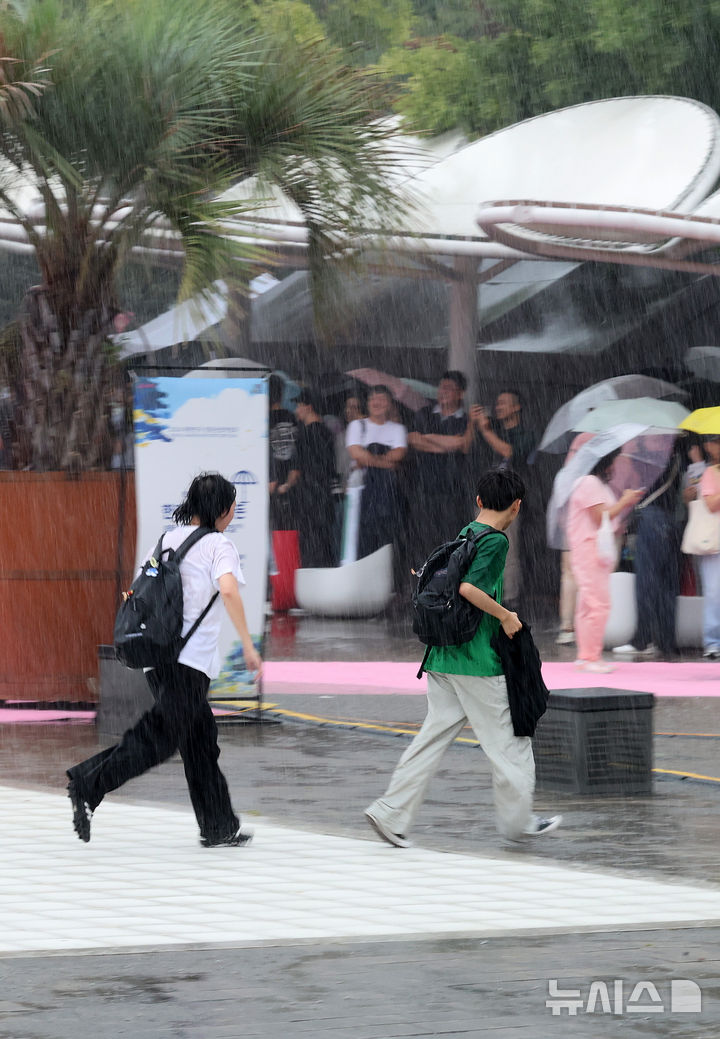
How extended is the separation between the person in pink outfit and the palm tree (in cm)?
290

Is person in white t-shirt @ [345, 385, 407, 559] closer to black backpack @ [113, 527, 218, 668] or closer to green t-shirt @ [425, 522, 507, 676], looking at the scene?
green t-shirt @ [425, 522, 507, 676]

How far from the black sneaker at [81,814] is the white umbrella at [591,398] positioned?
37.7 ft

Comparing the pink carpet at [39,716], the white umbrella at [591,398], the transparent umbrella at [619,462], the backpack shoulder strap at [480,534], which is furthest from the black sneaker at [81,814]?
the white umbrella at [591,398]

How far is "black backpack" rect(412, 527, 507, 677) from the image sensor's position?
745 cm

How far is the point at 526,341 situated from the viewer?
24.5m

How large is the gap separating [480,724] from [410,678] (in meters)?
6.65

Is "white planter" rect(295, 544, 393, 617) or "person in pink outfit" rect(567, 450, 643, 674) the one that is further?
"white planter" rect(295, 544, 393, 617)

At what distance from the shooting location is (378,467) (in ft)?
60.5

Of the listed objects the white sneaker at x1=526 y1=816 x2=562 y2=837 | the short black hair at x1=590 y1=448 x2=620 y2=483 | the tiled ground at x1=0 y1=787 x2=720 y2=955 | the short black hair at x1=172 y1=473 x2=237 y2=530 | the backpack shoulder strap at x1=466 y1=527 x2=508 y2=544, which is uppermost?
the short black hair at x1=590 y1=448 x2=620 y2=483

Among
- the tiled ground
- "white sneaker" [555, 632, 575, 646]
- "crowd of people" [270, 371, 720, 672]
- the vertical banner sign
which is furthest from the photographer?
"white sneaker" [555, 632, 575, 646]

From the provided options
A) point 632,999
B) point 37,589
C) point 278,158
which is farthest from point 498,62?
point 632,999

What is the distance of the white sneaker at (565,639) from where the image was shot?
16469mm

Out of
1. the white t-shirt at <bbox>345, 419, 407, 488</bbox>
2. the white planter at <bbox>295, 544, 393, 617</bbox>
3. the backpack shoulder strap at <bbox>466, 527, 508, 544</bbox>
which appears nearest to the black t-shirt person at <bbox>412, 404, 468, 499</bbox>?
the white t-shirt at <bbox>345, 419, 407, 488</bbox>

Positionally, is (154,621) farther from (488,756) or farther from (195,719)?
(488,756)
